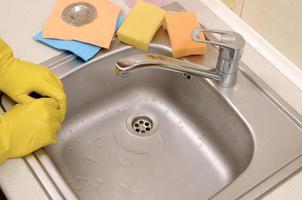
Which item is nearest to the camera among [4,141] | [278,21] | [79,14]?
[4,141]

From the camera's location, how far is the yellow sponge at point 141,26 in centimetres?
87

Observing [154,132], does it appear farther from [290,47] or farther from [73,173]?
[290,47]

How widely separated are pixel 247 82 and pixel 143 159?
0.88ft

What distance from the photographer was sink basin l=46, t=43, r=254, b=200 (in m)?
0.84

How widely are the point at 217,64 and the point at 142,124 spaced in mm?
239

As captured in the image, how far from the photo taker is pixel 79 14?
0.91 metres

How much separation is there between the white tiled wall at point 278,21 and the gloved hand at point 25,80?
1.32 ft

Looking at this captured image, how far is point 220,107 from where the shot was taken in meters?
0.85

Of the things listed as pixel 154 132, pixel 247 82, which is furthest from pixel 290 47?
pixel 154 132

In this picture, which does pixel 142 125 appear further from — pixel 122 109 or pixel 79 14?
pixel 79 14

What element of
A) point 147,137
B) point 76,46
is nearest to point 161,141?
point 147,137

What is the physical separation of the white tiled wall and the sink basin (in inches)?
6.1

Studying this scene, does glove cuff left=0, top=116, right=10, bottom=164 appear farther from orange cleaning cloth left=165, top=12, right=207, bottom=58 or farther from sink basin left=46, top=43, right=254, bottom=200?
orange cleaning cloth left=165, top=12, right=207, bottom=58

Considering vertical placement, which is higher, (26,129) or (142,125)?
(26,129)
